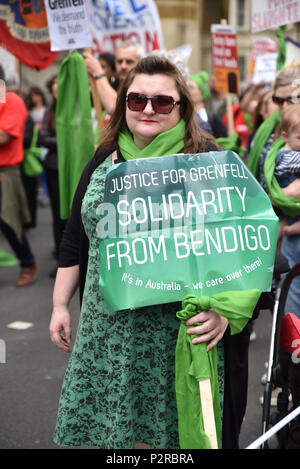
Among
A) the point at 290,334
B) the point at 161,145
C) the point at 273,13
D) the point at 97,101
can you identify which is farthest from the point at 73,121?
the point at 290,334

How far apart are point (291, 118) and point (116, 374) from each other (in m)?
1.58

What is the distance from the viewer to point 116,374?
6.84ft

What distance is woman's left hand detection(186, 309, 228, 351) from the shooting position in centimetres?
185

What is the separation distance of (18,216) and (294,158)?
383 centimetres

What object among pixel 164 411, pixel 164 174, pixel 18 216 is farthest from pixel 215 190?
pixel 18 216

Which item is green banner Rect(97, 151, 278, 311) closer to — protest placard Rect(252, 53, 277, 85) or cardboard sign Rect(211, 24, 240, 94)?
cardboard sign Rect(211, 24, 240, 94)

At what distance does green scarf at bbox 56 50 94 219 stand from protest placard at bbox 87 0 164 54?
1.45 m

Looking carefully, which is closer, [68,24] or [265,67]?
[68,24]

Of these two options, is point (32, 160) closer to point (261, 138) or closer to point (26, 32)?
point (26, 32)

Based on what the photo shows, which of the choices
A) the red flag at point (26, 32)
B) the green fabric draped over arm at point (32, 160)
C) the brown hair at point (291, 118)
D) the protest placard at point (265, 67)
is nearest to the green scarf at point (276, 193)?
the brown hair at point (291, 118)

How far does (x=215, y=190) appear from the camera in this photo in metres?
1.95

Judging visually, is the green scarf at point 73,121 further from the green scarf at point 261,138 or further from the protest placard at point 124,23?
the protest placard at point 124,23

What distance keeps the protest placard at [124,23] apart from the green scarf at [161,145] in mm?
3290

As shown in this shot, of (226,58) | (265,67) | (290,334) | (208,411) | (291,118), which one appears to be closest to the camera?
(208,411)
